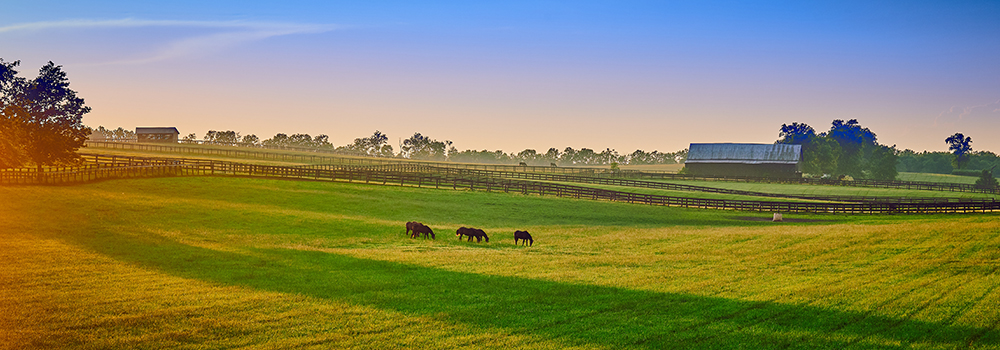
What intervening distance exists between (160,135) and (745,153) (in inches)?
4777

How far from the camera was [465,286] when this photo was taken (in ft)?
52.5

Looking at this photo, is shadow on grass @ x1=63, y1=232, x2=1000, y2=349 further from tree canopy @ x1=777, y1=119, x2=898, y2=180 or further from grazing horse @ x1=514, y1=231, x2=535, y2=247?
tree canopy @ x1=777, y1=119, x2=898, y2=180

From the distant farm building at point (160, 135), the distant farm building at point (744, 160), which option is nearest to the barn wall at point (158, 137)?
the distant farm building at point (160, 135)

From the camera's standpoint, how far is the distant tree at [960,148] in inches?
5714

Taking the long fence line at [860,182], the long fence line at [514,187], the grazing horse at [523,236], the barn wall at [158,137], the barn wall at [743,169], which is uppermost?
the barn wall at [158,137]

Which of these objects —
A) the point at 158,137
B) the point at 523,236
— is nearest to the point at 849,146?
the point at 523,236

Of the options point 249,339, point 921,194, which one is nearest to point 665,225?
point 249,339

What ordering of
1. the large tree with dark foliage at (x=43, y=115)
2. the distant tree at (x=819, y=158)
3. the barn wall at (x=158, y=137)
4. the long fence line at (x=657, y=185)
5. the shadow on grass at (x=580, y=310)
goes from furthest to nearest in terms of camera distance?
the barn wall at (x=158, y=137) < the distant tree at (x=819, y=158) < the long fence line at (x=657, y=185) < the large tree with dark foliage at (x=43, y=115) < the shadow on grass at (x=580, y=310)

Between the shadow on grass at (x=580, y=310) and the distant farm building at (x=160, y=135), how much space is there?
136 m

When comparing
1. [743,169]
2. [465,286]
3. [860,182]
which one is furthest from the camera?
[743,169]

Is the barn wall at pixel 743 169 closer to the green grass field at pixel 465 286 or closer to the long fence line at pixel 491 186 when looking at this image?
the long fence line at pixel 491 186

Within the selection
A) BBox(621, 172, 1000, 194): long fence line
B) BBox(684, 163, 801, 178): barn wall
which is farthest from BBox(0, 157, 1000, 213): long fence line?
BBox(684, 163, 801, 178): barn wall

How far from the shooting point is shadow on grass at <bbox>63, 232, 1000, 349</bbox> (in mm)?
11852

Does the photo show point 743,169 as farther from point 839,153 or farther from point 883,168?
point 883,168
